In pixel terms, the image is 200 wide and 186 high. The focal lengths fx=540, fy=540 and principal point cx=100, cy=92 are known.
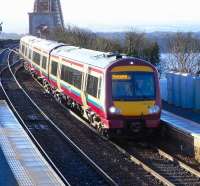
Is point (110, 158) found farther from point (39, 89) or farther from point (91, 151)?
point (39, 89)

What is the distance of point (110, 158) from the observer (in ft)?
51.9

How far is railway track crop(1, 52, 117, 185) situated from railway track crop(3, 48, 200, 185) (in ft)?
4.16

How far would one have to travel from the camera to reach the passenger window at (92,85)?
59.3 ft

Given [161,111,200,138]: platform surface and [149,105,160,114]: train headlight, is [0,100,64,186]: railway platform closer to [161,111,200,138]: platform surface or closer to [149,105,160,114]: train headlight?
[149,105,160,114]: train headlight

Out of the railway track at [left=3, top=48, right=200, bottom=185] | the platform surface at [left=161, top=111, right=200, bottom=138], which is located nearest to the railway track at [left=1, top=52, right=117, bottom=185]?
the railway track at [left=3, top=48, right=200, bottom=185]

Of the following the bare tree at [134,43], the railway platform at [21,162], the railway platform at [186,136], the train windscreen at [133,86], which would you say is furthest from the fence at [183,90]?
the bare tree at [134,43]

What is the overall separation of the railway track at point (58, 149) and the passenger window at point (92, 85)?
1767 millimetres

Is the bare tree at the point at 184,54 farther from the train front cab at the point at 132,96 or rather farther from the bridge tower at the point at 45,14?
the bridge tower at the point at 45,14

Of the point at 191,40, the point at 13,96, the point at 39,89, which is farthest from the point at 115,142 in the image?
the point at 191,40

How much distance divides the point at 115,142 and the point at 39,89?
1614 centimetres

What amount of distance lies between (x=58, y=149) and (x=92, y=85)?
278 centimetres

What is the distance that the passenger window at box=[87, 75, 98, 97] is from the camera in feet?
59.3

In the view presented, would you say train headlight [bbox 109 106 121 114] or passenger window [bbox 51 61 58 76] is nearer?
train headlight [bbox 109 106 121 114]

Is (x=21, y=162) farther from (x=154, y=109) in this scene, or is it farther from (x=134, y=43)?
(x=134, y=43)
